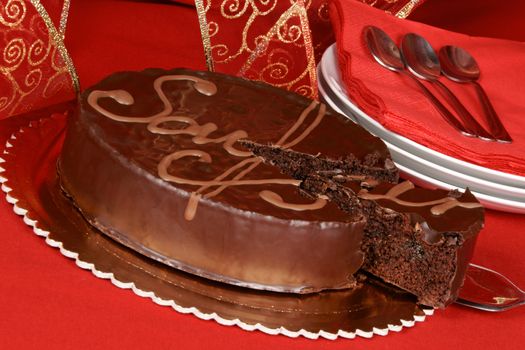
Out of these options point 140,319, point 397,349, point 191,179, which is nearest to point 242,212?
point 191,179

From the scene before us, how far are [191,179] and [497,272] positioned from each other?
678 mm

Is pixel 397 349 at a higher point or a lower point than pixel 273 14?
lower

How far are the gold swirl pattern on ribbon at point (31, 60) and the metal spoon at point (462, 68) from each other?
0.97m

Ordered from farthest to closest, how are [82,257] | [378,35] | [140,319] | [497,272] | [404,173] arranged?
[378,35], [404,173], [497,272], [82,257], [140,319]

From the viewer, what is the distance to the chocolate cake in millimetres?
1628

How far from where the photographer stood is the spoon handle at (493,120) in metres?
2.06

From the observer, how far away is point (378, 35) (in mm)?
2314

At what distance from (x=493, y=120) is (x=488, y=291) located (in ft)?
1.73

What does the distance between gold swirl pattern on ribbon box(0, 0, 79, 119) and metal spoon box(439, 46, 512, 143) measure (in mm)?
972

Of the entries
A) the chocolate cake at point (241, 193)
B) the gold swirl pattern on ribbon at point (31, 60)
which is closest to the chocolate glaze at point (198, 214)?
the chocolate cake at point (241, 193)

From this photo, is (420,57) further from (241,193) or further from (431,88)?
(241,193)

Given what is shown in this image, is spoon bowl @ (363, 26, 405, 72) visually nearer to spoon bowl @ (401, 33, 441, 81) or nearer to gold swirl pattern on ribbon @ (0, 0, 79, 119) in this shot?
spoon bowl @ (401, 33, 441, 81)

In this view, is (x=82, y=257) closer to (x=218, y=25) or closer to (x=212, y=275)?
(x=212, y=275)

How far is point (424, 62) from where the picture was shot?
232 cm
